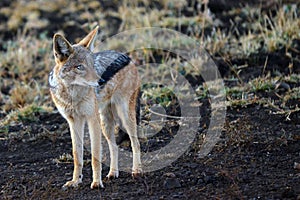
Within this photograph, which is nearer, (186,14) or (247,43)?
(247,43)

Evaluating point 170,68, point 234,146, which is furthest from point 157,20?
point 234,146

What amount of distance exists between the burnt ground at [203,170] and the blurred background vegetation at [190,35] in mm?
534

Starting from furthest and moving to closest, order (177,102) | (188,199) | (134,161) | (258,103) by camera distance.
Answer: (177,102) → (258,103) → (134,161) → (188,199)

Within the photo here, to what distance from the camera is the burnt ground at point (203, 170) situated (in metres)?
5.45

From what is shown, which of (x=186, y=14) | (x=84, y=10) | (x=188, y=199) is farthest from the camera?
(x=84, y=10)

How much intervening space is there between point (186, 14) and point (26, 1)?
14.6ft

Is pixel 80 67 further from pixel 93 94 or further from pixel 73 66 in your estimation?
pixel 93 94

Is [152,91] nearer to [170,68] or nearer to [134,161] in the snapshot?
[170,68]

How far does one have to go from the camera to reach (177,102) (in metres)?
8.34

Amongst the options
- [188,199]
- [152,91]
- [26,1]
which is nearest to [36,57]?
[152,91]

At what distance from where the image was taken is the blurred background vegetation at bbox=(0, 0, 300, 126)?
8.43m

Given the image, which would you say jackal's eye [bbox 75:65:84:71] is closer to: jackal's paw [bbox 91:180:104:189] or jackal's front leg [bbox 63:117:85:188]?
jackal's front leg [bbox 63:117:85:188]

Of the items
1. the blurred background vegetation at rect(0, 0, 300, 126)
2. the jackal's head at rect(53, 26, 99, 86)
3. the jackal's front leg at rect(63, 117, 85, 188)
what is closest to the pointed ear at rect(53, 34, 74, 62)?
the jackal's head at rect(53, 26, 99, 86)

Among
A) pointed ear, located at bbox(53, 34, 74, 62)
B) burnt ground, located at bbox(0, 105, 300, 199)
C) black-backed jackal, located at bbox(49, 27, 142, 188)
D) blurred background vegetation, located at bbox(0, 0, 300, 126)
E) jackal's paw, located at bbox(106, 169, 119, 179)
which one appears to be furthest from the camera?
blurred background vegetation, located at bbox(0, 0, 300, 126)
